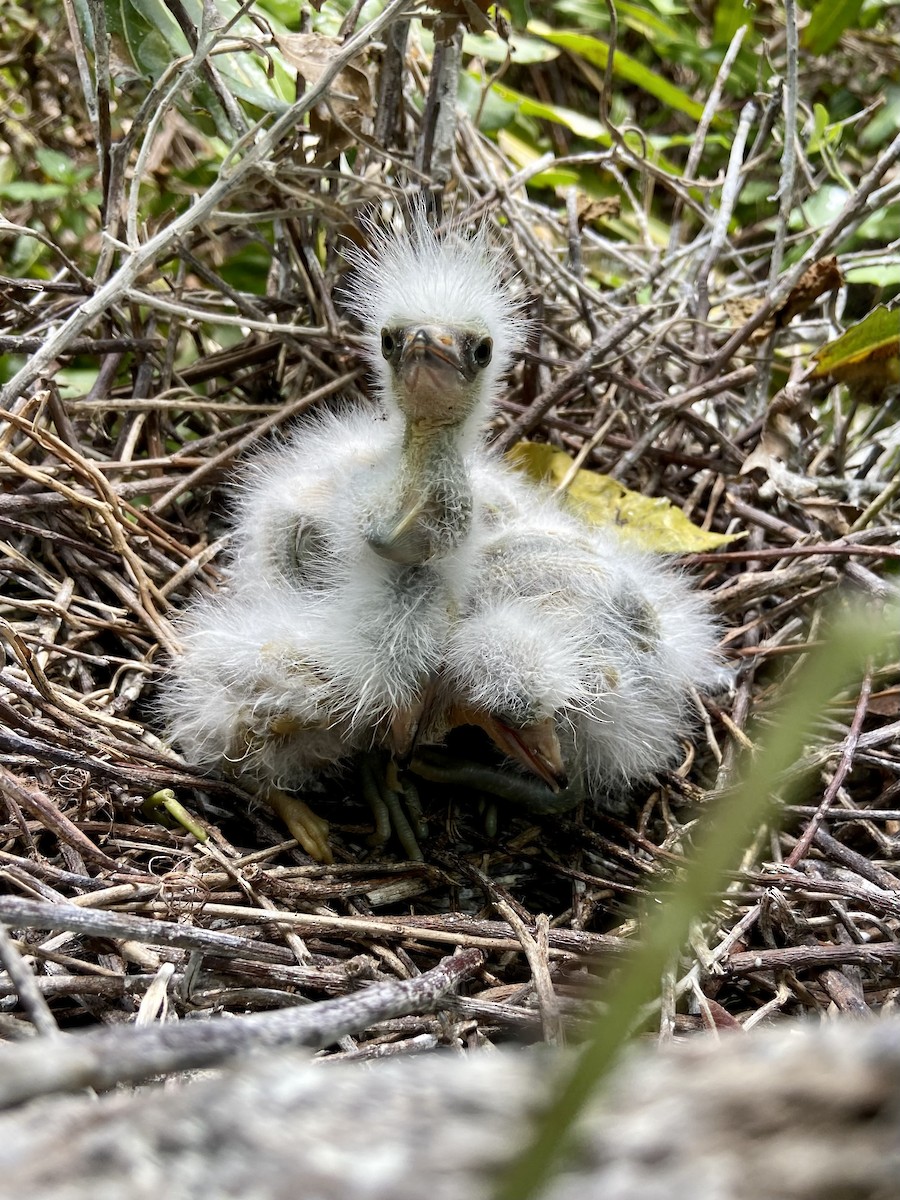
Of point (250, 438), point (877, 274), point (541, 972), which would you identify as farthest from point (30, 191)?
point (541, 972)

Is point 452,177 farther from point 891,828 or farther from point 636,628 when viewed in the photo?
point 891,828

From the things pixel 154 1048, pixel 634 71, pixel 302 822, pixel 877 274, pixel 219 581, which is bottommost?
pixel 302 822

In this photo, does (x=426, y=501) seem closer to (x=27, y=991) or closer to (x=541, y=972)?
(x=541, y=972)

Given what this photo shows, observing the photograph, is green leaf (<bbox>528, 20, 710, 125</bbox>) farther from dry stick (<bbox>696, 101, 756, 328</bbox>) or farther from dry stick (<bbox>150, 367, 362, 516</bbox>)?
dry stick (<bbox>150, 367, 362, 516</bbox>)

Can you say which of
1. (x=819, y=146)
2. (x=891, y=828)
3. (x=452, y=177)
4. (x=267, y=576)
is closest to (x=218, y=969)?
(x=267, y=576)

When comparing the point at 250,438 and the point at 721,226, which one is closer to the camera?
the point at 250,438

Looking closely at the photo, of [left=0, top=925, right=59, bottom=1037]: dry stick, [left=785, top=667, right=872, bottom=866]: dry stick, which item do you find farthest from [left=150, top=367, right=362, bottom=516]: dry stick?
[left=0, top=925, right=59, bottom=1037]: dry stick
